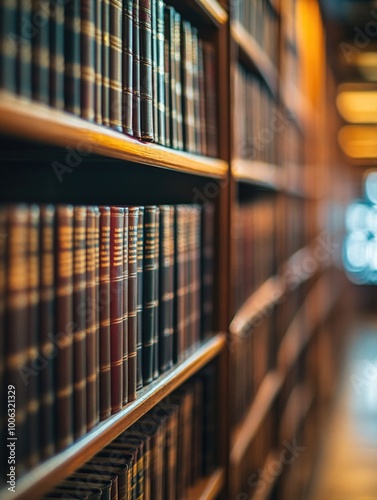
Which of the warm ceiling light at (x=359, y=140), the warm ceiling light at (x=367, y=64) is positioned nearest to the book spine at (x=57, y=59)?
the warm ceiling light at (x=367, y=64)

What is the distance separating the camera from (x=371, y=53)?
7.31 m

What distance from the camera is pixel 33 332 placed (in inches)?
32.5

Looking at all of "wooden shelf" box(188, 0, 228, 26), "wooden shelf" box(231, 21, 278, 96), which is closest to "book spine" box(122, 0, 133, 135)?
"wooden shelf" box(188, 0, 228, 26)

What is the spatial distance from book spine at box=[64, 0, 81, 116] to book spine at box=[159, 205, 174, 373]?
451 mm

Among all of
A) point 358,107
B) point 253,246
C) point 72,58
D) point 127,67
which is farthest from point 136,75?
point 358,107

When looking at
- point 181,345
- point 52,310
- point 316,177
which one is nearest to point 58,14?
point 52,310

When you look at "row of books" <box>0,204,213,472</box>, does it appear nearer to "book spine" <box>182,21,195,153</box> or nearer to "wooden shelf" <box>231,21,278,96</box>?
"book spine" <box>182,21,195,153</box>

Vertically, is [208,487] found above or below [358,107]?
below

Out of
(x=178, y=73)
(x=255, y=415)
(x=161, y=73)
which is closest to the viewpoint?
(x=161, y=73)

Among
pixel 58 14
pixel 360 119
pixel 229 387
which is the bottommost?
pixel 229 387

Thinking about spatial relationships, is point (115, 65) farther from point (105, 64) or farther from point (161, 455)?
point (161, 455)

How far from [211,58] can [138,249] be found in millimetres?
699

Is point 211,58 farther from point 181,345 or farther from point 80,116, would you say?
point 80,116

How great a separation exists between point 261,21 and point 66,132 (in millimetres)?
1747
